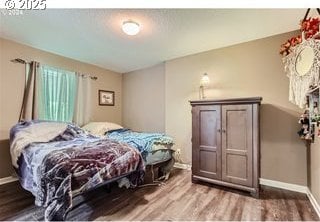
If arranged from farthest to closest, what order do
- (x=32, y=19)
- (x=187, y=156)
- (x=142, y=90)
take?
(x=142, y=90) < (x=187, y=156) < (x=32, y=19)

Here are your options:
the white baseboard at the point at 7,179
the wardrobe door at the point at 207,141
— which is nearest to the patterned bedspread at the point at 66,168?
the white baseboard at the point at 7,179

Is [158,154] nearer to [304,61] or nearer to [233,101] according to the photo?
[233,101]

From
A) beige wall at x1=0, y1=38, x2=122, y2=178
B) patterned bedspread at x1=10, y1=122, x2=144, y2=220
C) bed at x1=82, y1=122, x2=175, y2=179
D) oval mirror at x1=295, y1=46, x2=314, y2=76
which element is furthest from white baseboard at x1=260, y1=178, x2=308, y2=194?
beige wall at x1=0, y1=38, x2=122, y2=178

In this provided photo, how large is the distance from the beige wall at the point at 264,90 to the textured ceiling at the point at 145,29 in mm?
202

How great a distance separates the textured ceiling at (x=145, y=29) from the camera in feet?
7.32

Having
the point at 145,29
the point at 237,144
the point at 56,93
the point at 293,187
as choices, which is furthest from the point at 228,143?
the point at 56,93

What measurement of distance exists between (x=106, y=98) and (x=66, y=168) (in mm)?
2982

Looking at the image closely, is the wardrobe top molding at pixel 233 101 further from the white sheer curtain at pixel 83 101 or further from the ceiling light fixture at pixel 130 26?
the white sheer curtain at pixel 83 101

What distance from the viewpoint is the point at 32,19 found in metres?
2.35

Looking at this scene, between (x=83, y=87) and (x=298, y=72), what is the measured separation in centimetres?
371

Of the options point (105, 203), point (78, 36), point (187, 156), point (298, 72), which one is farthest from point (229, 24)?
point (105, 203)

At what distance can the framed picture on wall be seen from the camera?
174 inches
